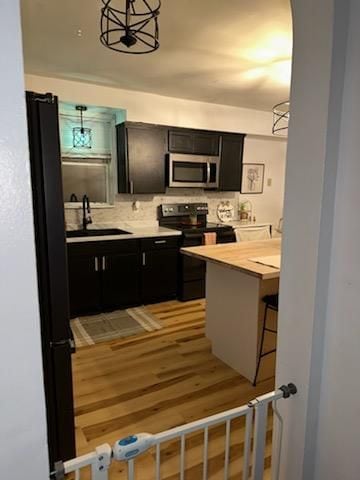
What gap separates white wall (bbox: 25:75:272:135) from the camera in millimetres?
3533

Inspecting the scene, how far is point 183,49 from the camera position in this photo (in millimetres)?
2684

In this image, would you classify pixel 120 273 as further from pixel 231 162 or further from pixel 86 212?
pixel 231 162

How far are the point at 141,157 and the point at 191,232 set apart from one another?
3.66 ft

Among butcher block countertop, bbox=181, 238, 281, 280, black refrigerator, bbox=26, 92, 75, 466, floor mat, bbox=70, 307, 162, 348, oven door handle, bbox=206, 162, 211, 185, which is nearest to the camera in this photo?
black refrigerator, bbox=26, 92, 75, 466

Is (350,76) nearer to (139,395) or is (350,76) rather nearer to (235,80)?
(139,395)

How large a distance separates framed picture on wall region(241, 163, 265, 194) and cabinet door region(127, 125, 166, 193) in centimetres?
166

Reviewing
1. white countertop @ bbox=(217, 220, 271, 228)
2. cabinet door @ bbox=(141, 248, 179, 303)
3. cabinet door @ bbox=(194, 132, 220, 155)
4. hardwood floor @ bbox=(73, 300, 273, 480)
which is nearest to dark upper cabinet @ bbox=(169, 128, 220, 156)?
cabinet door @ bbox=(194, 132, 220, 155)

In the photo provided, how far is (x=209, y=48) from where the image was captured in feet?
8.75

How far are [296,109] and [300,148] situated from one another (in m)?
0.14

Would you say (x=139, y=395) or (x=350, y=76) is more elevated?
(x=350, y=76)

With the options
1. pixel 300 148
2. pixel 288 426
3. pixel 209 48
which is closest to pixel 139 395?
pixel 288 426

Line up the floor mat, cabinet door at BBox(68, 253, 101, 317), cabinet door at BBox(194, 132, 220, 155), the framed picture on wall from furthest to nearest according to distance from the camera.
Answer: the framed picture on wall
cabinet door at BBox(194, 132, 220, 155)
cabinet door at BBox(68, 253, 101, 317)
the floor mat

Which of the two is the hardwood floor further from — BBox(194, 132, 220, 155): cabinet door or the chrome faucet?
BBox(194, 132, 220, 155): cabinet door

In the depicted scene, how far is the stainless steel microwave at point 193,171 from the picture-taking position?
422 centimetres
